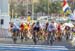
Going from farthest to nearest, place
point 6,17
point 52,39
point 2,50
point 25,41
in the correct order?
point 6,17, point 25,41, point 52,39, point 2,50

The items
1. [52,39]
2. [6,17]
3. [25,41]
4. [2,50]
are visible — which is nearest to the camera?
[2,50]

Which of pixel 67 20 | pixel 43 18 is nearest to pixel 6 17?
pixel 43 18

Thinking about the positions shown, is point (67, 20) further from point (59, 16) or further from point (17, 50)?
point (17, 50)

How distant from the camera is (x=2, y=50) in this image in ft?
50.2

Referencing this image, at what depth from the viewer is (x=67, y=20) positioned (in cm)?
2269

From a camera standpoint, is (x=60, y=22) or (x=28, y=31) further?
(x=60, y=22)

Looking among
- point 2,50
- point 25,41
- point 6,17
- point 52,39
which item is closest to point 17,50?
point 2,50

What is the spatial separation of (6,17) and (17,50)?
6929 millimetres

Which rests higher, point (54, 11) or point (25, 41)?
point (54, 11)

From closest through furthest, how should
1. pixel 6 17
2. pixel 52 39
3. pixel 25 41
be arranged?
pixel 52 39
pixel 25 41
pixel 6 17

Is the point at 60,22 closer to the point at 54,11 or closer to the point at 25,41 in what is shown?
the point at 54,11

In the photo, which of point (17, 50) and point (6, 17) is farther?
point (6, 17)

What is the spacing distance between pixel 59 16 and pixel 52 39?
4561 mm

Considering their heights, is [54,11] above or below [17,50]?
above
